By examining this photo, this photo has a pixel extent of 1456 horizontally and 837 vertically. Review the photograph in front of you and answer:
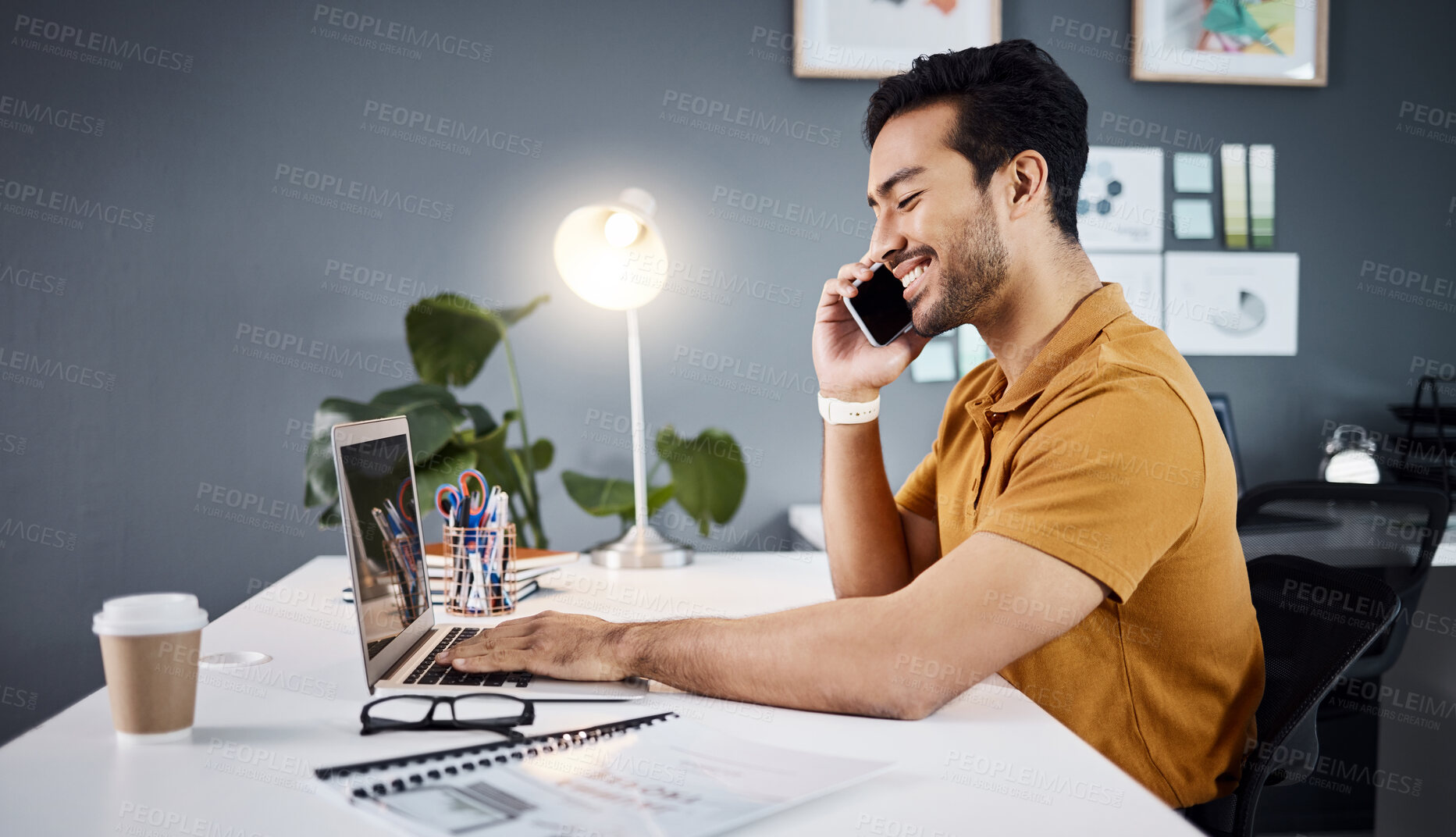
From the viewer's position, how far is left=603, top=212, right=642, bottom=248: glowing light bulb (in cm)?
199

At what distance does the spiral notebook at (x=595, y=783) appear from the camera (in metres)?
0.63

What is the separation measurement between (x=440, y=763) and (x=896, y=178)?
0.88 metres

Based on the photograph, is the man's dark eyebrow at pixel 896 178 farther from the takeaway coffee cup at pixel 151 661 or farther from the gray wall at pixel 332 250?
the gray wall at pixel 332 250

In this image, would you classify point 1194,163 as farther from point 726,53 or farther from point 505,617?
point 505,617

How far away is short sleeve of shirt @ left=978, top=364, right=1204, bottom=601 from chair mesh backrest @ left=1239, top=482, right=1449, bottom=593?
2.15 ft

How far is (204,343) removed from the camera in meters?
2.50

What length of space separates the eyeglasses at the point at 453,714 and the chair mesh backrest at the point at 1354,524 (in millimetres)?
1140

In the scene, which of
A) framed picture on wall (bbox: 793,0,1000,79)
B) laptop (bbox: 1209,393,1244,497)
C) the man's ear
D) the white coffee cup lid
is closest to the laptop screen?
the white coffee cup lid

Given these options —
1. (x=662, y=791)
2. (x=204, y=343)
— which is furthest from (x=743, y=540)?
(x=662, y=791)

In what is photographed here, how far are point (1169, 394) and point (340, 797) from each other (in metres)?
0.81

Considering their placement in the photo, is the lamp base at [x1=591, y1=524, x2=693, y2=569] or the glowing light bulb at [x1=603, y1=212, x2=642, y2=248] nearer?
the lamp base at [x1=591, y1=524, x2=693, y2=569]

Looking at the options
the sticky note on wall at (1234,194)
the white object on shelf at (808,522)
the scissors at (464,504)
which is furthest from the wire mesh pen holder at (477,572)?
the sticky note on wall at (1234,194)

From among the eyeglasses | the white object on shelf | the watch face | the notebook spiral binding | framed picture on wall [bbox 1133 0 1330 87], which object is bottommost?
the white object on shelf

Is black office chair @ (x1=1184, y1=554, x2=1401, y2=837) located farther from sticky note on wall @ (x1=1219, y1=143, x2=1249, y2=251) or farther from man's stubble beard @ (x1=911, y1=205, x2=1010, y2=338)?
sticky note on wall @ (x1=1219, y1=143, x2=1249, y2=251)
